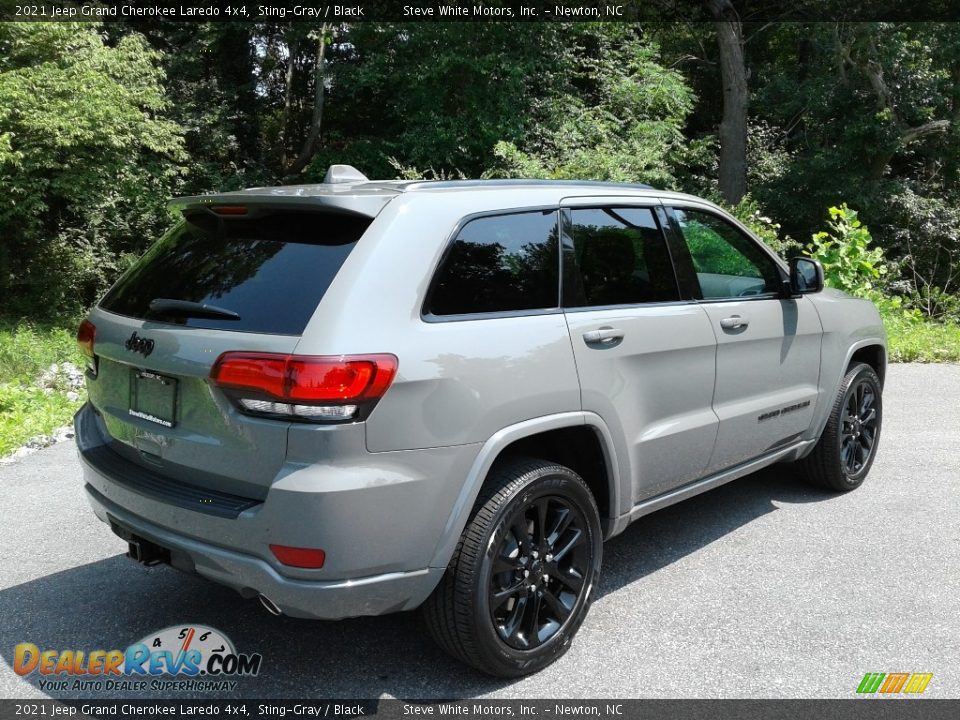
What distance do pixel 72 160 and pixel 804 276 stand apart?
14.0m

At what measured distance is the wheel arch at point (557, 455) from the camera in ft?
9.46

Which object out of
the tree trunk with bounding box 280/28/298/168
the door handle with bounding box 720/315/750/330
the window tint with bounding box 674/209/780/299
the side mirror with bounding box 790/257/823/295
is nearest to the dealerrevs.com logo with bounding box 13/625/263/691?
the door handle with bounding box 720/315/750/330

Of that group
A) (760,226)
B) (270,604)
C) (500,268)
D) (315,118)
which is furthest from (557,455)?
(315,118)

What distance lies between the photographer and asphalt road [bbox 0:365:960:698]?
3.20 meters

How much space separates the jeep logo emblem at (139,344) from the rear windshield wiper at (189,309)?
0.12 metres

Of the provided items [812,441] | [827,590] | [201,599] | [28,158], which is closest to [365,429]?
[201,599]

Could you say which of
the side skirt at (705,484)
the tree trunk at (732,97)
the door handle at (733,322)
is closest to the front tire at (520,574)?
the side skirt at (705,484)

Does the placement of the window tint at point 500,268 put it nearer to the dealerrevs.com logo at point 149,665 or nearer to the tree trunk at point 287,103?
the dealerrevs.com logo at point 149,665

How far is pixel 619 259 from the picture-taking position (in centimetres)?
370

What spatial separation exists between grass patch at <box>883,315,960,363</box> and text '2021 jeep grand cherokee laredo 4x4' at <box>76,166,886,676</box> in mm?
7170

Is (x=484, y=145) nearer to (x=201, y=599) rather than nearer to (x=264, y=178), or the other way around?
(x=264, y=178)

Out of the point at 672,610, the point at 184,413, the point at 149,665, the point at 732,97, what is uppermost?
the point at 732,97

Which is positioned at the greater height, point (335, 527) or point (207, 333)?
point (207, 333)

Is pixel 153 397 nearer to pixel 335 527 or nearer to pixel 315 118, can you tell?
pixel 335 527
